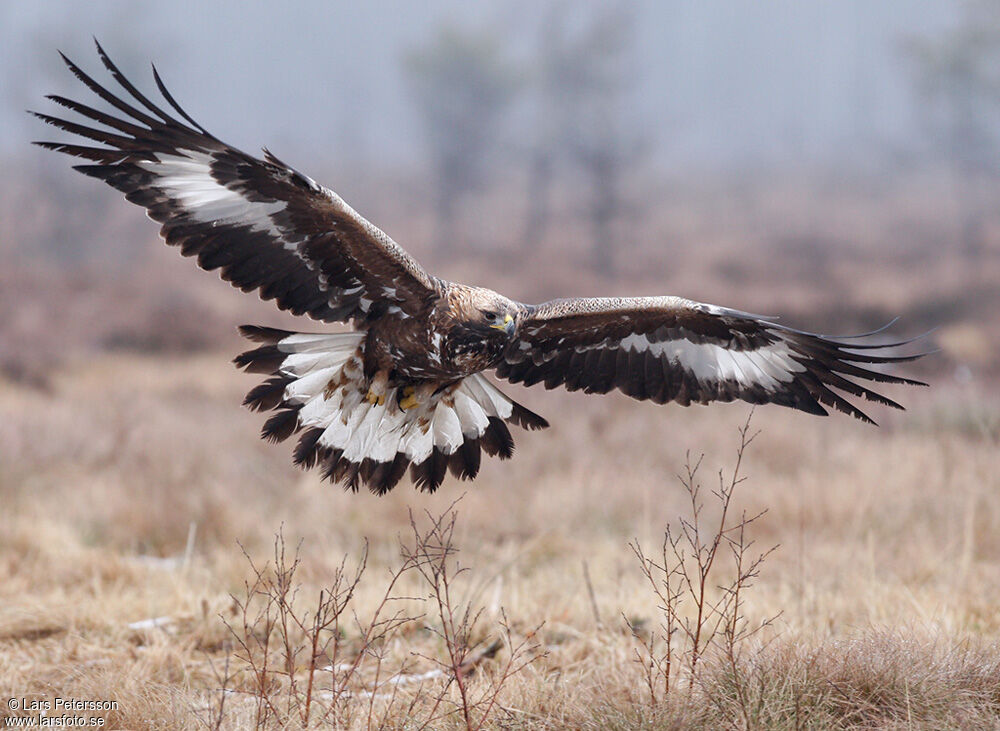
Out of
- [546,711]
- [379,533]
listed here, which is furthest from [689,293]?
[546,711]

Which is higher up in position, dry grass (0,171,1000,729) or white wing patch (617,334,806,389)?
white wing patch (617,334,806,389)

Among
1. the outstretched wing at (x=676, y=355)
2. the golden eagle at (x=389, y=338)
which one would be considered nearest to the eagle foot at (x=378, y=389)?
the golden eagle at (x=389, y=338)

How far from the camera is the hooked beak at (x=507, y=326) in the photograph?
4.33m

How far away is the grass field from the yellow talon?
785 millimetres

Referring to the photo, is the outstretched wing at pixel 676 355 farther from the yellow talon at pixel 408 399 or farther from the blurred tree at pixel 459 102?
the blurred tree at pixel 459 102

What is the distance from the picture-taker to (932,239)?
2666 cm

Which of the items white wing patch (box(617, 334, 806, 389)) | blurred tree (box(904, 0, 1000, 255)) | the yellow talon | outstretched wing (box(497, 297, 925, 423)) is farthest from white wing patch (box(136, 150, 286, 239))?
blurred tree (box(904, 0, 1000, 255))

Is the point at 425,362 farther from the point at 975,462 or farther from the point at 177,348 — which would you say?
the point at 177,348

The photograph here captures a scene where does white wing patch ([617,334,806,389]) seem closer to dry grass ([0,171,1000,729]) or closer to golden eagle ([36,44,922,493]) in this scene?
golden eagle ([36,44,922,493])

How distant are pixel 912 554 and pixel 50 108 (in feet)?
98.5

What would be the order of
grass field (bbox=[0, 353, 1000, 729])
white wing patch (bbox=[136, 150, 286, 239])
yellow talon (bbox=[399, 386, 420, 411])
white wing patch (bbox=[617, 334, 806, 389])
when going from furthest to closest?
white wing patch (bbox=[617, 334, 806, 389]), yellow talon (bbox=[399, 386, 420, 411]), white wing patch (bbox=[136, 150, 286, 239]), grass field (bbox=[0, 353, 1000, 729])

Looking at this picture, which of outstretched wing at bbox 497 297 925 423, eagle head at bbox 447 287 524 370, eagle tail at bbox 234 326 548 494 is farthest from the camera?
outstretched wing at bbox 497 297 925 423

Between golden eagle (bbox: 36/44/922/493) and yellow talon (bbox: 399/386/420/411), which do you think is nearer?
golden eagle (bbox: 36/44/922/493)

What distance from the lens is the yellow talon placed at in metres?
4.85
